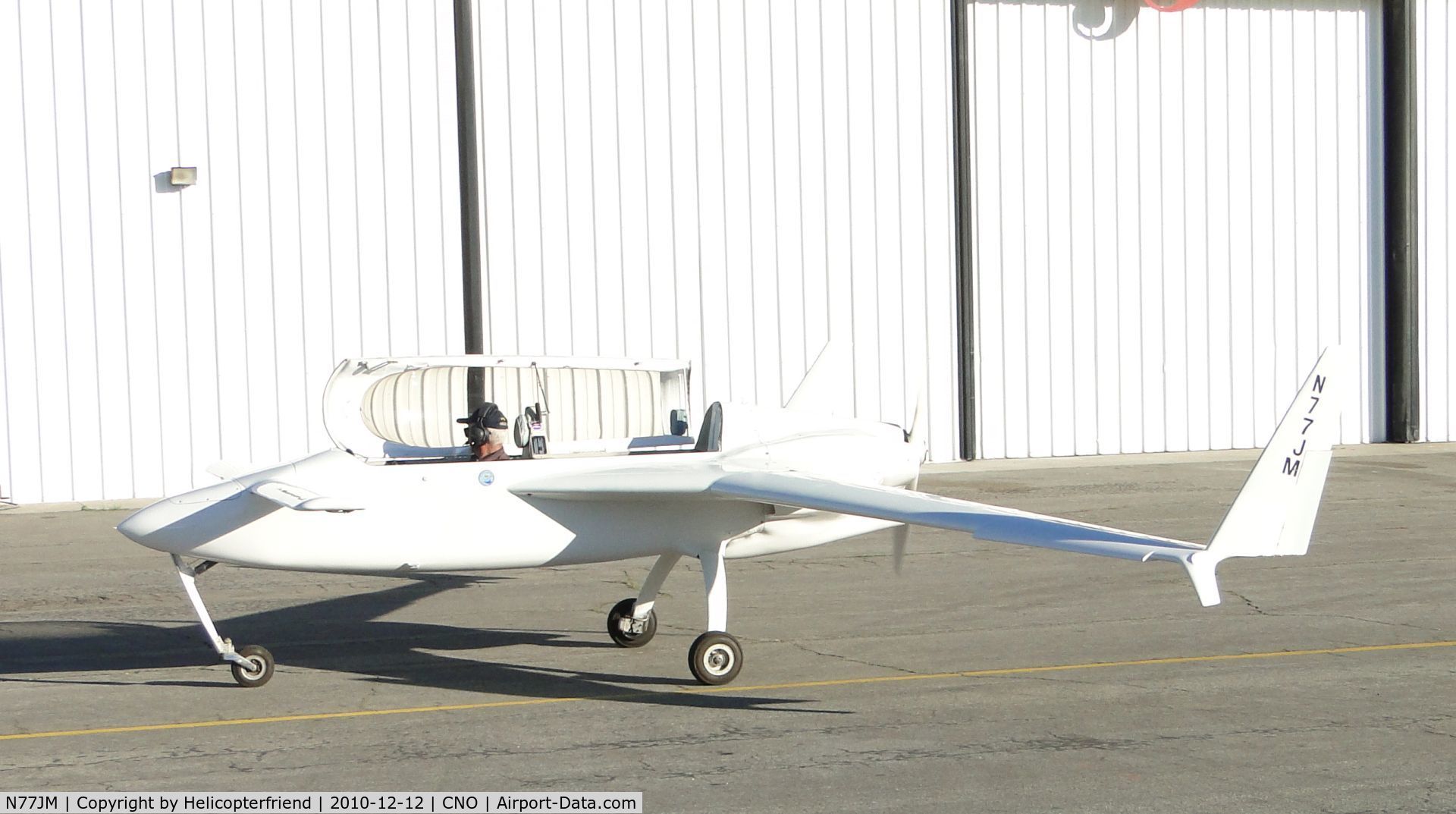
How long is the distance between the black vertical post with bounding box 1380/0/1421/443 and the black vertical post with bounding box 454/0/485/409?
43.2ft

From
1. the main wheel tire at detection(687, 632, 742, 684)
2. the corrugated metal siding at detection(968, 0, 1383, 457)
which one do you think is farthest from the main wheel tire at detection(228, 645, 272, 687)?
the corrugated metal siding at detection(968, 0, 1383, 457)

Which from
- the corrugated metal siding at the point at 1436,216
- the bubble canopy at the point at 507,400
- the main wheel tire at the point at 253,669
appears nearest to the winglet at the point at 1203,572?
the bubble canopy at the point at 507,400

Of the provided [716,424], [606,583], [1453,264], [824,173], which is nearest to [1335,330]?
[1453,264]

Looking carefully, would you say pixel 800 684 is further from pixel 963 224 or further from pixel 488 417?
pixel 963 224

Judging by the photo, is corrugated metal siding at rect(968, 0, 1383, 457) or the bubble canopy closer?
the bubble canopy

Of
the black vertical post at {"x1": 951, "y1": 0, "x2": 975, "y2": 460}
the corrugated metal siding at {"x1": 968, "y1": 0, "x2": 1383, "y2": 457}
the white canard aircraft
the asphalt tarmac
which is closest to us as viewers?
the asphalt tarmac

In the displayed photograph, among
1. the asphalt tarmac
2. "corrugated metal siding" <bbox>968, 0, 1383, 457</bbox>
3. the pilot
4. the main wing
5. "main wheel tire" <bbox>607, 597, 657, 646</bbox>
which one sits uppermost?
"corrugated metal siding" <bbox>968, 0, 1383, 457</bbox>

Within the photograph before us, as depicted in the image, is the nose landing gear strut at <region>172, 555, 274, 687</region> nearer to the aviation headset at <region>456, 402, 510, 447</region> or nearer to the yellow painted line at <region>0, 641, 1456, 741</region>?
the yellow painted line at <region>0, 641, 1456, 741</region>

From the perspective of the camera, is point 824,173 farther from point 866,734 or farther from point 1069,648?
point 866,734

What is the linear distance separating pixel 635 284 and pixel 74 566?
811 cm

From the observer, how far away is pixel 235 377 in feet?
59.9

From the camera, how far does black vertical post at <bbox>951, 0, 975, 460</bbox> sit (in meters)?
20.3

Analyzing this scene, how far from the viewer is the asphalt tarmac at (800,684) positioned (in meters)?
6.97

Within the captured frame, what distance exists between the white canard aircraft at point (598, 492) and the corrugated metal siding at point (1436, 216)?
1480cm
